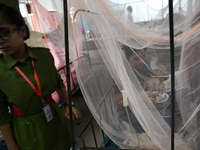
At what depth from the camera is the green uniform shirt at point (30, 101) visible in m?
0.73

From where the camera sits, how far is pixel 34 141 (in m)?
0.82

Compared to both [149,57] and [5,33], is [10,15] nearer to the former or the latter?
[5,33]

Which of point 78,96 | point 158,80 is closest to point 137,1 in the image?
point 158,80

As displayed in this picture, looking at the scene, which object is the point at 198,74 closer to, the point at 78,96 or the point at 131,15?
the point at 131,15

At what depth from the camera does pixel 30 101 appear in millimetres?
772

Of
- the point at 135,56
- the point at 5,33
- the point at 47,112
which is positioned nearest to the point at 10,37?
the point at 5,33

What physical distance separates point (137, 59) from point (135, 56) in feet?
0.07

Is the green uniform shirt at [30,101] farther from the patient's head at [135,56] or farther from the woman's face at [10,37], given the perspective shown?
the patient's head at [135,56]

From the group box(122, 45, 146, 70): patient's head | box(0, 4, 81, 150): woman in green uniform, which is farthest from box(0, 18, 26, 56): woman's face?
box(122, 45, 146, 70): patient's head

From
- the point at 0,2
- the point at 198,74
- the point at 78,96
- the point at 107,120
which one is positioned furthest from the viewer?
the point at 78,96

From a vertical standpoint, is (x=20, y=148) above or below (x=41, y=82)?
below

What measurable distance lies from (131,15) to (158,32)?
7.7 inches

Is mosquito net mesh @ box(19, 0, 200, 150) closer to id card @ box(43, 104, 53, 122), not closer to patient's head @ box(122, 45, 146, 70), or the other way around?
patient's head @ box(122, 45, 146, 70)

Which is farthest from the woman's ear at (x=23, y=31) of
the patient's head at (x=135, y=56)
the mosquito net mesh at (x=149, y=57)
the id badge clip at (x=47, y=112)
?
the patient's head at (x=135, y=56)
